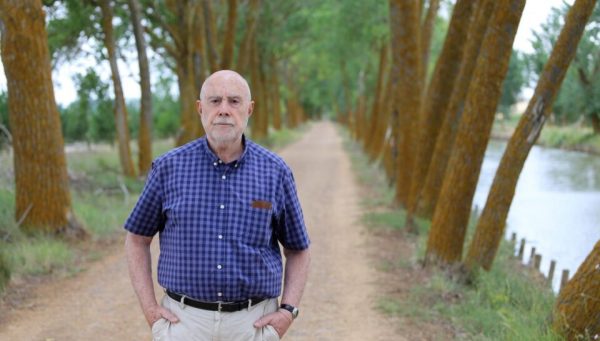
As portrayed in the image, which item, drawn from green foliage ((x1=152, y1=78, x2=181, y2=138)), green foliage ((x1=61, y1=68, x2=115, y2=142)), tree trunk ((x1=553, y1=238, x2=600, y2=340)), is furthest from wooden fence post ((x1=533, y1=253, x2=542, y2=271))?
green foliage ((x1=152, y1=78, x2=181, y2=138))

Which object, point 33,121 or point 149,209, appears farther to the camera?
point 33,121

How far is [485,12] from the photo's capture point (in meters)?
9.41

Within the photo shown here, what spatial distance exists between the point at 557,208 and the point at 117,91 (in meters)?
11.7

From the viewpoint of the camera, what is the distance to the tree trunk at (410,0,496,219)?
31.6ft

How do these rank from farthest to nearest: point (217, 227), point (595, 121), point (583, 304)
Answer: point (595, 121), point (583, 304), point (217, 227)

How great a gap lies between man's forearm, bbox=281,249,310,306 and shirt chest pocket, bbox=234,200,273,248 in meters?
0.29

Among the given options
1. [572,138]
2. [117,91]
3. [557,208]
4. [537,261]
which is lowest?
[572,138]

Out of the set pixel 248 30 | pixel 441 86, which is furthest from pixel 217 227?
pixel 248 30

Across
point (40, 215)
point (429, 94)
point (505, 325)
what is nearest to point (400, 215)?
point (429, 94)

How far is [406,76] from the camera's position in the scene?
14.0m

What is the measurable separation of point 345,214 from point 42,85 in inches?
303

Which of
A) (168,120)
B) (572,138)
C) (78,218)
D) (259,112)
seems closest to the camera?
(78,218)

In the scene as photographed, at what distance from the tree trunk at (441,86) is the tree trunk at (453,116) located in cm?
31

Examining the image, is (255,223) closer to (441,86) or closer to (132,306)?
(132,306)
